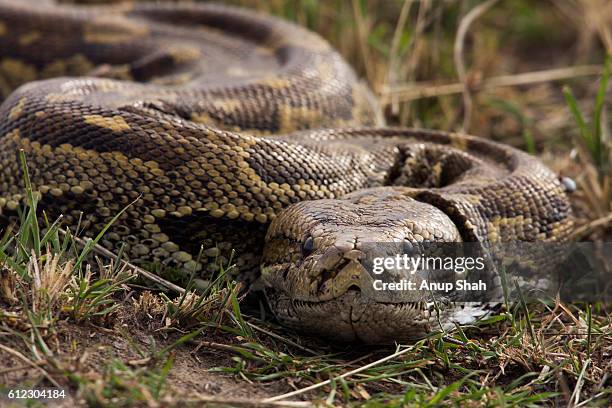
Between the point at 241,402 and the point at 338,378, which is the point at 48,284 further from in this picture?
the point at 338,378

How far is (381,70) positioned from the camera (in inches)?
346

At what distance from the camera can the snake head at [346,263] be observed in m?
4.35

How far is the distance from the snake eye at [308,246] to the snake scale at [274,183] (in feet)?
0.05

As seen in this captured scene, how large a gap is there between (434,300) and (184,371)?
4.72 ft

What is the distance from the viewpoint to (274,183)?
542cm

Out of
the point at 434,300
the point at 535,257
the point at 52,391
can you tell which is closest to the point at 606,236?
the point at 535,257

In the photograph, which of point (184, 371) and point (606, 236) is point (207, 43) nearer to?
point (606, 236)

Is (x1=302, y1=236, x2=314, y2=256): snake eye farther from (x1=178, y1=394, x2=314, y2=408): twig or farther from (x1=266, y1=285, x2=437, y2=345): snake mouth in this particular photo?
(x1=178, y1=394, x2=314, y2=408): twig

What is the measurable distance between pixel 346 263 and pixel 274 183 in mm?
1262

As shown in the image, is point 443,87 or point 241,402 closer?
point 241,402

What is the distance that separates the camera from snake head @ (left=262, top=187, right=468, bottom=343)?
4.35m

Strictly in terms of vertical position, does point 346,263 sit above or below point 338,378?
above

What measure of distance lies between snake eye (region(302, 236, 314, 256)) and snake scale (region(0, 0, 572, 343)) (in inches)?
0.6

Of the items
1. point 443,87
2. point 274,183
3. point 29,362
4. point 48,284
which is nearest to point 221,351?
point 48,284
